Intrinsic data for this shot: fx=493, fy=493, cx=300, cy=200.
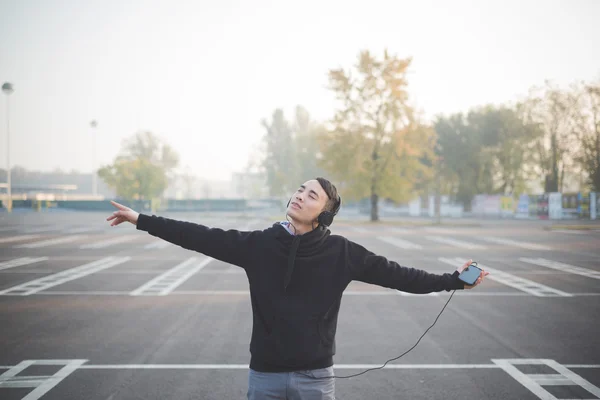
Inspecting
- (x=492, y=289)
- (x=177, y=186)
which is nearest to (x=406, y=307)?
(x=492, y=289)

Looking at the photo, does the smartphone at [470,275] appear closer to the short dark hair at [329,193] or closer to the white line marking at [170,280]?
the short dark hair at [329,193]

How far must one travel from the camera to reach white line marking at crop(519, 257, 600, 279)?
14.4 meters

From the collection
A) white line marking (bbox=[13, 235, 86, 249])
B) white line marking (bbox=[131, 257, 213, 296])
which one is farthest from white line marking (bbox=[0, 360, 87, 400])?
white line marking (bbox=[13, 235, 86, 249])

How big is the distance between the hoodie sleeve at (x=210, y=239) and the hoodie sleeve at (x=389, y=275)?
619 mm

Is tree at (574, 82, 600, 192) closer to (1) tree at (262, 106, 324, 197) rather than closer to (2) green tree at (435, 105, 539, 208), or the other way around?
(2) green tree at (435, 105, 539, 208)

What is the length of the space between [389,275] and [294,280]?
→ 0.66m

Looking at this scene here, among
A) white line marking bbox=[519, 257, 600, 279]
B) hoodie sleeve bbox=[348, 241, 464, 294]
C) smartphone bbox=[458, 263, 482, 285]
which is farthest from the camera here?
white line marking bbox=[519, 257, 600, 279]

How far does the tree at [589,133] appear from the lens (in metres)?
50.5

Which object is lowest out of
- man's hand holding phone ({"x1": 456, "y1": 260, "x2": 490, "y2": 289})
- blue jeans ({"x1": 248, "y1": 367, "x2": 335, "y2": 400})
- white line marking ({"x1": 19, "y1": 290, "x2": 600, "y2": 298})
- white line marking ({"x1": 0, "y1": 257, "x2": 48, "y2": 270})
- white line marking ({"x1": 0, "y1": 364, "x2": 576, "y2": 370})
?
white line marking ({"x1": 0, "y1": 257, "x2": 48, "y2": 270})

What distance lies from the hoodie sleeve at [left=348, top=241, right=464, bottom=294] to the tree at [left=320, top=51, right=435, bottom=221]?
38392 mm

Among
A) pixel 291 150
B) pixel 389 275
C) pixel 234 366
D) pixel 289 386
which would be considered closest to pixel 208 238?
pixel 289 386

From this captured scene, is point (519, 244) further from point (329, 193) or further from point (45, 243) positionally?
point (329, 193)

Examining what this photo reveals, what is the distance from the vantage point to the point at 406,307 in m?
9.88

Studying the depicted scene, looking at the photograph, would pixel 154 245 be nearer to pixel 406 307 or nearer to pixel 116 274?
pixel 116 274
